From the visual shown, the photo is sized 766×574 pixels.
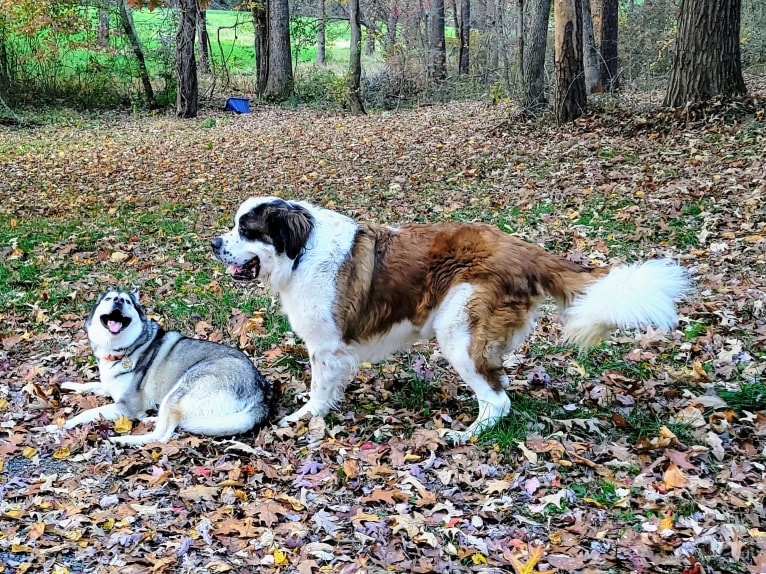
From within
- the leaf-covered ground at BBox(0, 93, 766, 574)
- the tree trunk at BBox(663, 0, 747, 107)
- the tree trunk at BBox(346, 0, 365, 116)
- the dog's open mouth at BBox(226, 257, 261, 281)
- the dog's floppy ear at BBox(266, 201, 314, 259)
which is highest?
the tree trunk at BBox(346, 0, 365, 116)

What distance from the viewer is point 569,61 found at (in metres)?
13.7

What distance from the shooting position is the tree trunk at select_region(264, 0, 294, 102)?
24.9 metres

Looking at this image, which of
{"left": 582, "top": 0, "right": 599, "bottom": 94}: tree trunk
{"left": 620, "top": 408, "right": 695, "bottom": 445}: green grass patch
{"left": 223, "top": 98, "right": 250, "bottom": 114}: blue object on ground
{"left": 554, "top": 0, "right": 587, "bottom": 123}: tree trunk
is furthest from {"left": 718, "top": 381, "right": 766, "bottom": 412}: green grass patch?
{"left": 223, "top": 98, "right": 250, "bottom": 114}: blue object on ground

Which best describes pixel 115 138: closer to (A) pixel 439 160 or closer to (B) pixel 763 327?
(A) pixel 439 160

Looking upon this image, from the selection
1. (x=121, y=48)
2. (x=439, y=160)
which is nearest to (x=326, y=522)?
(x=439, y=160)

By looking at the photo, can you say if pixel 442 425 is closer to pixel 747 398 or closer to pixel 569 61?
pixel 747 398

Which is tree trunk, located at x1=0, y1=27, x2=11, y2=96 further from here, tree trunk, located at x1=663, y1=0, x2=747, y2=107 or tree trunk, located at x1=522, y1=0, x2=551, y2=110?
tree trunk, located at x1=663, y1=0, x2=747, y2=107

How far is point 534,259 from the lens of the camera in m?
4.99

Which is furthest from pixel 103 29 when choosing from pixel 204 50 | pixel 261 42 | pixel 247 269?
pixel 247 269

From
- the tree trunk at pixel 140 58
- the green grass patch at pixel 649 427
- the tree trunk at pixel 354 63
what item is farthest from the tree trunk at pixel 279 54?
the green grass patch at pixel 649 427

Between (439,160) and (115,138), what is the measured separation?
9933 millimetres

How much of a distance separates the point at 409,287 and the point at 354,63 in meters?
→ 17.1

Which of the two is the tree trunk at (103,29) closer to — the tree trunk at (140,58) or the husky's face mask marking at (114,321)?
the tree trunk at (140,58)

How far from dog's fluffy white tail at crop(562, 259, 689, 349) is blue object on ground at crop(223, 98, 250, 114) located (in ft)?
66.0
